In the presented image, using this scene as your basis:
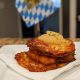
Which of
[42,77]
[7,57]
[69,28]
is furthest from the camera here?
[69,28]

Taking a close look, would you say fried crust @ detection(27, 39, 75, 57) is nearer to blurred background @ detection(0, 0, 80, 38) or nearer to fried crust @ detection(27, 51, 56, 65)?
fried crust @ detection(27, 51, 56, 65)

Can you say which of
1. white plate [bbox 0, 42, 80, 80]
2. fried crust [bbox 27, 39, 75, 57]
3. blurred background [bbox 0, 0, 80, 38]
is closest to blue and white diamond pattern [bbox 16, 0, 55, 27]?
blurred background [bbox 0, 0, 80, 38]

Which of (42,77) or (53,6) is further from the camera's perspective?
(53,6)

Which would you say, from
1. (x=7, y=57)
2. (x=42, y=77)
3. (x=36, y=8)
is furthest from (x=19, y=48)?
(x=36, y=8)

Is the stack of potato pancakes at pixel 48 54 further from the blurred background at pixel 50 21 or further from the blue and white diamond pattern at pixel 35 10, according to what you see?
the blurred background at pixel 50 21

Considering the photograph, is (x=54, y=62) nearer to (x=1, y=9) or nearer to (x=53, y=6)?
(x=53, y=6)

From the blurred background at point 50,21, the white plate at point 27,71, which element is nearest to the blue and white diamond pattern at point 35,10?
the blurred background at point 50,21
